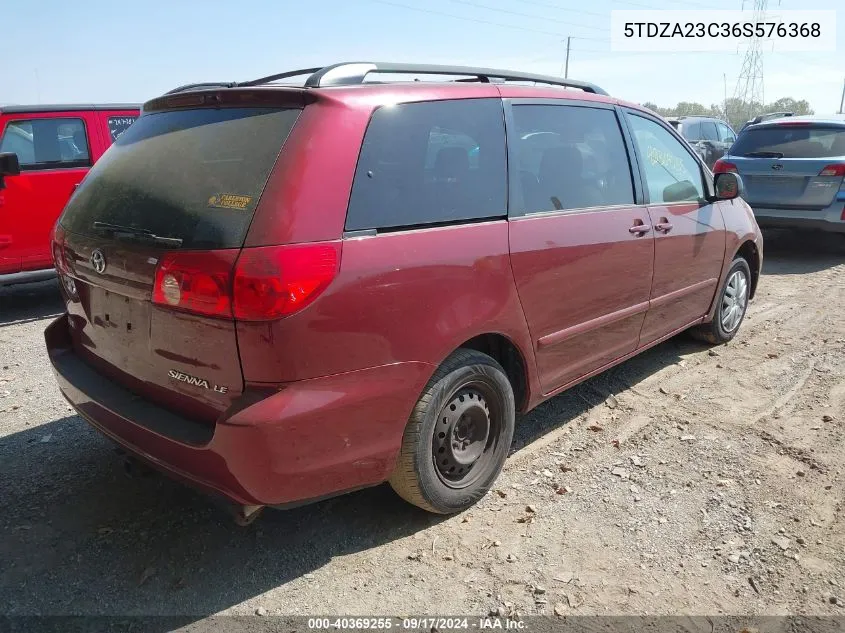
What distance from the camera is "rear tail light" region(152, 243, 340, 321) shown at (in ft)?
7.11

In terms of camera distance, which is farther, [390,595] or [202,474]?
[390,595]

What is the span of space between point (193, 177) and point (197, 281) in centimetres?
46

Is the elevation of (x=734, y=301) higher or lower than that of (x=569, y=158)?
lower

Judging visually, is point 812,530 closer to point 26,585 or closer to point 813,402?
point 813,402

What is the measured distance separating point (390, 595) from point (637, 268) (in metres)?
2.35

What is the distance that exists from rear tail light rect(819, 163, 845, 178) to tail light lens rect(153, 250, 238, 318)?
26.4 ft

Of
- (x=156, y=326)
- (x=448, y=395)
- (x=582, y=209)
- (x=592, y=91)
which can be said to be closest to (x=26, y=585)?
(x=156, y=326)

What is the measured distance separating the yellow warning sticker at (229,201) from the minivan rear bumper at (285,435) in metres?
0.65

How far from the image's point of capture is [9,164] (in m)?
5.93

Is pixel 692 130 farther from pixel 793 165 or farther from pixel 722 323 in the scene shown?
pixel 722 323

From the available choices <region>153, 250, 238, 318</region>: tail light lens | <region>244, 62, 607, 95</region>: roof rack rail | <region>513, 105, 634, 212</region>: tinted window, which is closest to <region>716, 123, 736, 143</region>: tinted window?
<region>513, 105, 634, 212</region>: tinted window

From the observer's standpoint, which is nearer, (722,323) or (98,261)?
(98,261)

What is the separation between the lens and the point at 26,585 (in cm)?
251

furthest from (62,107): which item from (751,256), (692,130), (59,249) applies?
(692,130)
